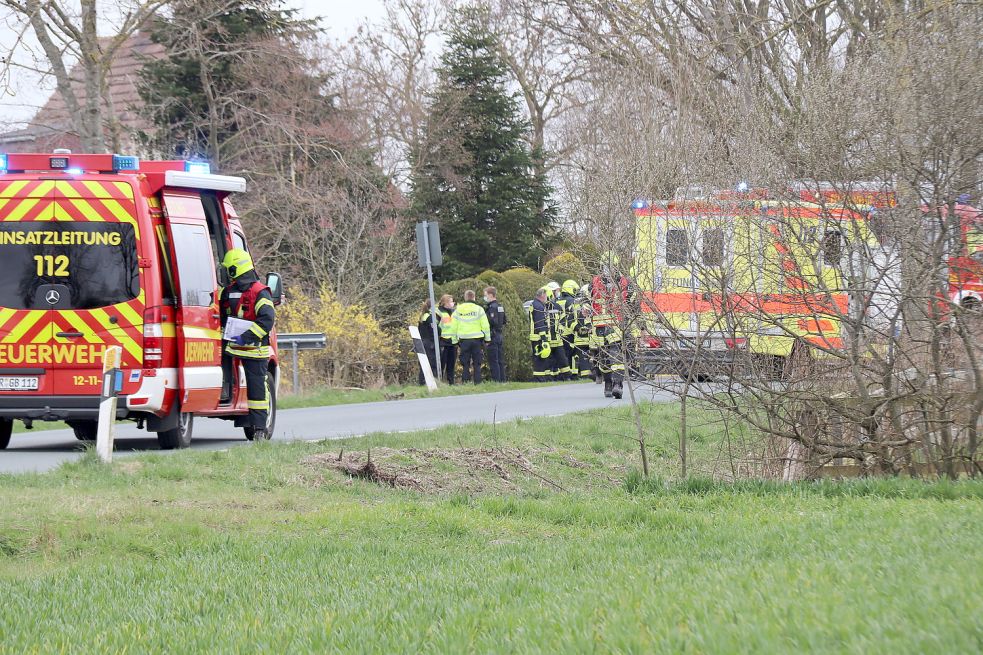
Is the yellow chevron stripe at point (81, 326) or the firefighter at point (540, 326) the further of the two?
the firefighter at point (540, 326)

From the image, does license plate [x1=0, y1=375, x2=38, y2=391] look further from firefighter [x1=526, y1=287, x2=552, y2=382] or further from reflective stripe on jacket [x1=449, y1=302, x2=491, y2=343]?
firefighter [x1=526, y1=287, x2=552, y2=382]

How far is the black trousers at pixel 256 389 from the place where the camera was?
12977mm

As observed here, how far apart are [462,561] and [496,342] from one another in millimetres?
19549

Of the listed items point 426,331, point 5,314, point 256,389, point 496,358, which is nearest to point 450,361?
point 426,331

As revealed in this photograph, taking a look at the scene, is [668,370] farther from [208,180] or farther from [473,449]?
[208,180]

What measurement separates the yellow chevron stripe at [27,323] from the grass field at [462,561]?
2.38 metres

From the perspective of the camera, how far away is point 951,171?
8.91 meters

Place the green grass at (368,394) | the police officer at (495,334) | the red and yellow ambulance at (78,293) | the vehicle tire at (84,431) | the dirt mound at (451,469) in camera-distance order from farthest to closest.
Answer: the police officer at (495,334), the green grass at (368,394), the vehicle tire at (84,431), the red and yellow ambulance at (78,293), the dirt mound at (451,469)

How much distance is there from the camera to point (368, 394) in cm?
2159

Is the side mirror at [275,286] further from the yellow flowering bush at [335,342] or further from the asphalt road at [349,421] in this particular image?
the yellow flowering bush at [335,342]

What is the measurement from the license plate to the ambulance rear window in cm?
70

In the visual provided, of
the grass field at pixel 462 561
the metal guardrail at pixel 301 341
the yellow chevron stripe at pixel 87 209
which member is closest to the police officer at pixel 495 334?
the metal guardrail at pixel 301 341

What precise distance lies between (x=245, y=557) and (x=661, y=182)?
20.4ft

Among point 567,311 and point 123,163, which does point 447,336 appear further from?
point 123,163
